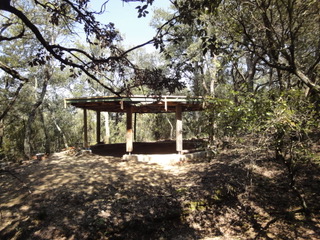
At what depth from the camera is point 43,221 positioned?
477 cm

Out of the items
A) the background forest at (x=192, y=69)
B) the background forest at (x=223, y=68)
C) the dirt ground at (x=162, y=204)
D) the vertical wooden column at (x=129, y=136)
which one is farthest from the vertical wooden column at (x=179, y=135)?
the dirt ground at (x=162, y=204)

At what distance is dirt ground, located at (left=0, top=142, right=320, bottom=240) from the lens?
470 centimetres

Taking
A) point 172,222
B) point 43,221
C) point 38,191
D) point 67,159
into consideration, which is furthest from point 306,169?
point 67,159

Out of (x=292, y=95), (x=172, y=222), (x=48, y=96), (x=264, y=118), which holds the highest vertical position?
(x=48, y=96)

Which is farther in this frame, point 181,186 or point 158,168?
point 158,168

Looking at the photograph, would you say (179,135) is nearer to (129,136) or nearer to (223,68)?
(129,136)

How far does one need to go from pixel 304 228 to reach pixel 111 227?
4.30m

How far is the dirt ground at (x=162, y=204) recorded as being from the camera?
4703 millimetres

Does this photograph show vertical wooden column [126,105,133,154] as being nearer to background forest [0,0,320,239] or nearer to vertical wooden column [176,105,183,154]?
vertical wooden column [176,105,183,154]

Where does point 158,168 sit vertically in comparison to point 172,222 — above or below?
above

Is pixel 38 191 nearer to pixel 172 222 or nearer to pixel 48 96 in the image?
pixel 172 222

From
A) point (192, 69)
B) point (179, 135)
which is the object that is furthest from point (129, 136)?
point (192, 69)

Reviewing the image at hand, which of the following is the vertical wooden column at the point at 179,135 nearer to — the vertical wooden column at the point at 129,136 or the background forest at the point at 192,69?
the background forest at the point at 192,69

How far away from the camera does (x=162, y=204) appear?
5.57 m
